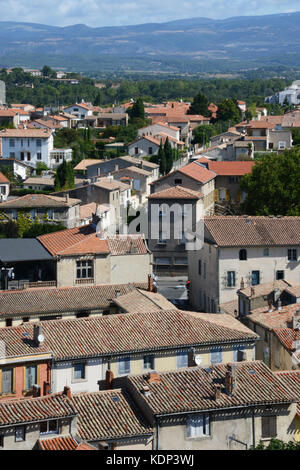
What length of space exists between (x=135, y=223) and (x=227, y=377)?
3148 centimetres

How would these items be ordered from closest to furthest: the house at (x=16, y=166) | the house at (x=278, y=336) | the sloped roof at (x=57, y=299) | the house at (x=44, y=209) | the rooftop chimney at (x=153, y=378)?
the rooftop chimney at (x=153, y=378), the house at (x=278, y=336), the sloped roof at (x=57, y=299), the house at (x=44, y=209), the house at (x=16, y=166)

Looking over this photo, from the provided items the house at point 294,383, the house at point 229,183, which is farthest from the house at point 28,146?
A: the house at point 294,383

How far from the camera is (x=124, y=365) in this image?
22172 mm

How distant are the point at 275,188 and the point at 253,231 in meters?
10.4

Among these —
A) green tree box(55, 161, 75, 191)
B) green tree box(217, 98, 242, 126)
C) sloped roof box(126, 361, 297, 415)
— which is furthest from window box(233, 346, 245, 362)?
green tree box(217, 98, 242, 126)

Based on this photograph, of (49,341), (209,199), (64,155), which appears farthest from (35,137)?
(49,341)

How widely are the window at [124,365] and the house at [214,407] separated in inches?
147

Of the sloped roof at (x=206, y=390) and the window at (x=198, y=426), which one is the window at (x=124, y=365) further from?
the window at (x=198, y=426)

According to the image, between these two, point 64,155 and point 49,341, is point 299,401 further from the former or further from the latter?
point 64,155

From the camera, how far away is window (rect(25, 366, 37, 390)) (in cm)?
2120

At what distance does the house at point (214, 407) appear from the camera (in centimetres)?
1712

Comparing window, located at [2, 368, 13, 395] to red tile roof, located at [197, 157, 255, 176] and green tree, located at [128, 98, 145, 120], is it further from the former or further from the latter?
green tree, located at [128, 98, 145, 120]

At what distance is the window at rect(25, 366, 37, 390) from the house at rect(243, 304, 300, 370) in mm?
6148

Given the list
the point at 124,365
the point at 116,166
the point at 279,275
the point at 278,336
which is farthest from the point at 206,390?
the point at 116,166
